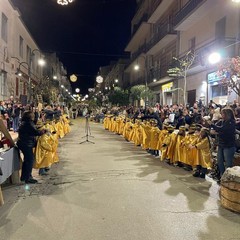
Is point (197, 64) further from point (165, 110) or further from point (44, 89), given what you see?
point (44, 89)

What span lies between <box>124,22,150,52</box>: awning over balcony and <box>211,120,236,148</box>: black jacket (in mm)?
34882

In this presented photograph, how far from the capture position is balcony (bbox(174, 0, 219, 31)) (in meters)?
20.7

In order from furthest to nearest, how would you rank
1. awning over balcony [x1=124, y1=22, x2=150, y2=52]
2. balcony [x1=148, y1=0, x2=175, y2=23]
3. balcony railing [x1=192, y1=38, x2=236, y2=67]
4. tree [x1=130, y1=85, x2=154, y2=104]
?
awning over balcony [x1=124, y1=22, x2=150, y2=52] < tree [x1=130, y1=85, x2=154, y2=104] < balcony [x1=148, y1=0, x2=175, y2=23] < balcony railing [x1=192, y1=38, x2=236, y2=67]

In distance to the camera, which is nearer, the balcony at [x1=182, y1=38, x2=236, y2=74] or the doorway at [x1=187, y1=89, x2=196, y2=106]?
the balcony at [x1=182, y1=38, x2=236, y2=74]

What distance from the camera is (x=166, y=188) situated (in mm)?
7434

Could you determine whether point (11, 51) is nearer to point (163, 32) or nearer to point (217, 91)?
point (163, 32)

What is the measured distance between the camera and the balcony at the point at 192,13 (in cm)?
2070

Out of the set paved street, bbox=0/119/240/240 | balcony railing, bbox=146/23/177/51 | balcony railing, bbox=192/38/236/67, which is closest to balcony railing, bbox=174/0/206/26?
balcony railing, bbox=192/38/236/67

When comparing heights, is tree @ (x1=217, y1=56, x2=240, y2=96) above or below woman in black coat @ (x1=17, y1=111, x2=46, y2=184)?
above

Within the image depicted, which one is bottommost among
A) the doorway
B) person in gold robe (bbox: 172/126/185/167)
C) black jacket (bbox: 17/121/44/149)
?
person in gold robe (bbox: 172/126/185/167)

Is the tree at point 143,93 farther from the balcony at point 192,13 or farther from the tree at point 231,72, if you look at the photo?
the tree at point 231,72

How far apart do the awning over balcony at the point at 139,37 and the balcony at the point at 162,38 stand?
16.7 feet

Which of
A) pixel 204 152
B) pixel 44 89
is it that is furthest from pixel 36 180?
pixel 44 89

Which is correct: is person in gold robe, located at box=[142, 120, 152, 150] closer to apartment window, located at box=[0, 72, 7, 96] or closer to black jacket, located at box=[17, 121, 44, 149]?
black jacket, located at box=[17, 121, 44, 149]
